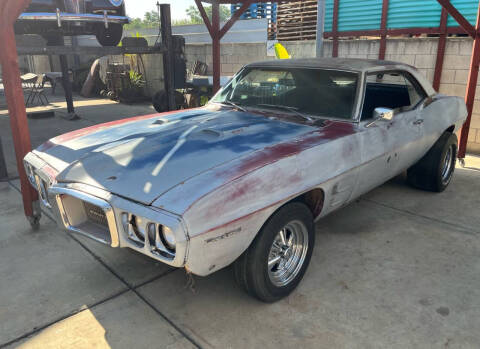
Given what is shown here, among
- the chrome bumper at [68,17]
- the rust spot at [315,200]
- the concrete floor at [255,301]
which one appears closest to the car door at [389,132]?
the rust spot at [315,200]

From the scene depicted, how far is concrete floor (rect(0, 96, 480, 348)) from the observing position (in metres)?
2.54

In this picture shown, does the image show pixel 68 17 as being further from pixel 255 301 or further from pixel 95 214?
pixel 255 301

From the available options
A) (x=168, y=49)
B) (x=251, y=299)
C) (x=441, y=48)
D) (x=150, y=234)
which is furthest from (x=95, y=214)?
(x=441, y=48)

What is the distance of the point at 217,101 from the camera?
4379mm

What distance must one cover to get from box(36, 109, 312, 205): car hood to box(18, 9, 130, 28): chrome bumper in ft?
A: 8.68

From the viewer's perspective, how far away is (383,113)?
351 cm

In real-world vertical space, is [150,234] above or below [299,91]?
below

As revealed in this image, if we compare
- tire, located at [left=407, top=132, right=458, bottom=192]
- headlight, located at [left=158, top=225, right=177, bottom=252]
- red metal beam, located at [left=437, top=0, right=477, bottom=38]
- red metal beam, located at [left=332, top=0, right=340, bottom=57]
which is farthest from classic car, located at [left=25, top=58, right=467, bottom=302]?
red metal beam, located at [left=332, top=0, right=340, bottom=57]

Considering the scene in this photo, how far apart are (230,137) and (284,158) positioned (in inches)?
22.3

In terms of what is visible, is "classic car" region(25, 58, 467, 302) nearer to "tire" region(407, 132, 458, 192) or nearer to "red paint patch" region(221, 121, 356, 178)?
"red paint patch" region(221, 121, 356, 178)

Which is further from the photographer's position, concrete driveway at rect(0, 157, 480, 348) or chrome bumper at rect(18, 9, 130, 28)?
chrome bumper at rect(18, 9, 130, 28)

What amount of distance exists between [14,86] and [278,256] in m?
2.82

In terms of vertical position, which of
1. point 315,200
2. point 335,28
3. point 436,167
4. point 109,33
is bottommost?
point 436,167

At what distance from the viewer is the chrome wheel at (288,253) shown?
2.87m
